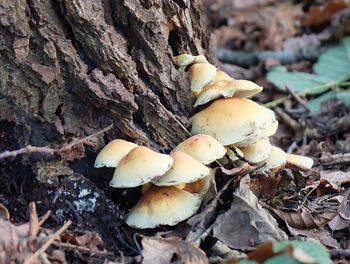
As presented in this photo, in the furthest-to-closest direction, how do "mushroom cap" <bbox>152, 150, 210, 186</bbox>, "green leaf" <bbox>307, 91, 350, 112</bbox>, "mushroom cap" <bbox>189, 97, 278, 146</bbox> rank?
1. "green leaf" <bbox>307, 91, 350, 112</bbox>
2. "mushroom cap" <bbox>189, 97, 278, 146</bbox>
3. "mushroom cap" <bbox>152, 150, 210, 186</bbox>

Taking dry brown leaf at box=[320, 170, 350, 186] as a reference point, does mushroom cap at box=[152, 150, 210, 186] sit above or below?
above

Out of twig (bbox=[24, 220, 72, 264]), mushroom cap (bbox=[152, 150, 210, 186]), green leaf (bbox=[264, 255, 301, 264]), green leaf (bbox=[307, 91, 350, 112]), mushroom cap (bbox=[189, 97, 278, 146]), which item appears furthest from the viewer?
green leaf (bbox=[307, 91, 350, 112])

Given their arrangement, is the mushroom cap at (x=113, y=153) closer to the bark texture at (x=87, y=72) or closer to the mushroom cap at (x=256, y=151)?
the bark texture at (x=87, y=72)

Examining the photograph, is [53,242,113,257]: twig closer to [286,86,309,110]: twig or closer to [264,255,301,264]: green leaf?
[264,255,301,264]: green leaf

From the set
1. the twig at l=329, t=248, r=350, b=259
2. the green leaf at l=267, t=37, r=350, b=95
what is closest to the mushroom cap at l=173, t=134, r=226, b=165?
the twig at l=329, t=248, r=350, b=259

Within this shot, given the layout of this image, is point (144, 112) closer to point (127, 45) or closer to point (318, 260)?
point (127, 45)

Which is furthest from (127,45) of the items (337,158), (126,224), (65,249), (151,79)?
(337,158)

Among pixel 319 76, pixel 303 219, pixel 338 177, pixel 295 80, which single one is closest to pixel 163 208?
pixel 303 219

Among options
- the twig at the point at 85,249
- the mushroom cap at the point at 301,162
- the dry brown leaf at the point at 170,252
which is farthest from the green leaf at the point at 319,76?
the twig at the point at 85,249
